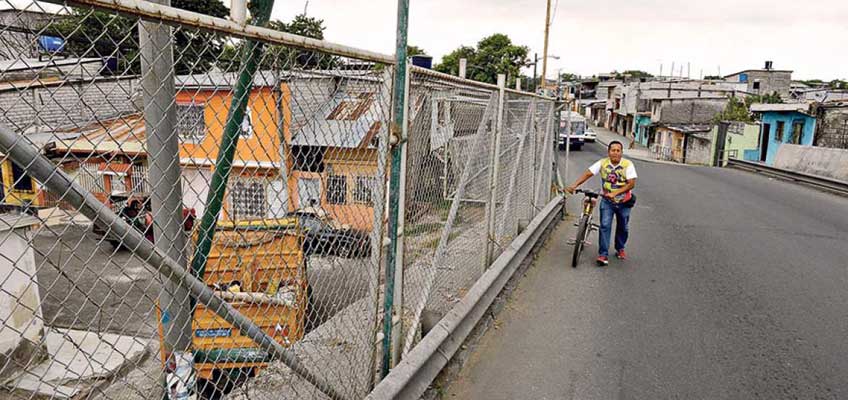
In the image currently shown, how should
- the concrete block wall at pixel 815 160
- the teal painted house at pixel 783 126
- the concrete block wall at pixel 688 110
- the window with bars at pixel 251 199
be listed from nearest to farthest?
1. the window with bars at pixel 251 199
2. the concrete block wall at pixel 815 160
3. the teal painted house at pixel 783 126
4. the concrete block wall at pixel 688 110

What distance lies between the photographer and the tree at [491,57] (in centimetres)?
6444

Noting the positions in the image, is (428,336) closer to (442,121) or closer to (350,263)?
(350,263)

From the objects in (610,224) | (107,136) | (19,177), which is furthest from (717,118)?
(19,177)

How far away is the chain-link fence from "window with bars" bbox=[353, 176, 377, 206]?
1cm

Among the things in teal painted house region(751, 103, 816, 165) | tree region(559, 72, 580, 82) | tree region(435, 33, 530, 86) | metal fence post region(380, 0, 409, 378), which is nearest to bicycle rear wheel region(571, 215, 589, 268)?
metal fence post region(380, 0, 409, 378)

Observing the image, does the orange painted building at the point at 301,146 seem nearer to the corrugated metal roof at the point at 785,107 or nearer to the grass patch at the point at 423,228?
the grass patch at the point at 423,228

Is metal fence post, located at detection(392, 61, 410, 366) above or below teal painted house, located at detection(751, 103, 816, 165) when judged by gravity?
below

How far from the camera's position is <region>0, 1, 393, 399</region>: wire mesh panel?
171 centimetres

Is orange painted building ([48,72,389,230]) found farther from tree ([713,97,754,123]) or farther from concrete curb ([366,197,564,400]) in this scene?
tree ([713,97,754,123])

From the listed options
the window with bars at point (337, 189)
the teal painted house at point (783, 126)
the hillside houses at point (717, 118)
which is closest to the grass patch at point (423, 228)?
the window with bars at point (337, 189)

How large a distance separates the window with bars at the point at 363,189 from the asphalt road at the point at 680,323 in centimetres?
178

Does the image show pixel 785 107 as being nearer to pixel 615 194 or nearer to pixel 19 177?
pixel 615 194

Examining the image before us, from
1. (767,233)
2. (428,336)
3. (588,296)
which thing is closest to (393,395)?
(428,336)

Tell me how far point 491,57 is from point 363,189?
65.4 m
